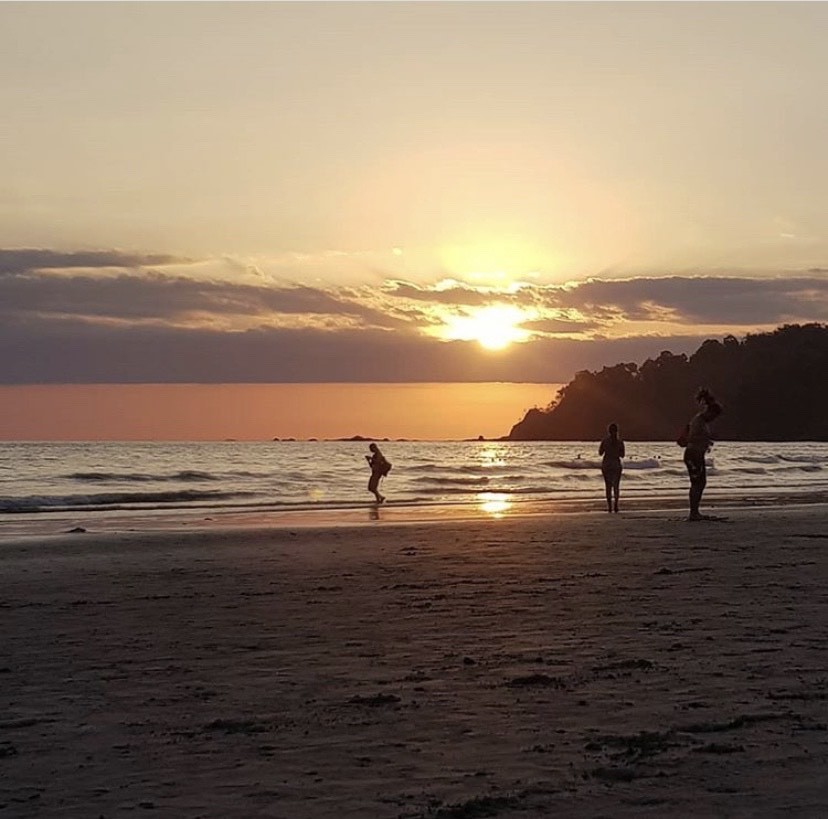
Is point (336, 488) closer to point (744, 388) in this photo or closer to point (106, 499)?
point (106, 499)

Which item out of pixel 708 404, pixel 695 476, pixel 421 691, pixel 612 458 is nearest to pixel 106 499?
pixel 612 458

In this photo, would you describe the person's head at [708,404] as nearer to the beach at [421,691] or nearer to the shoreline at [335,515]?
the shoreline at [335,515]

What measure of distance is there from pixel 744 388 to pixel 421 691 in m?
169

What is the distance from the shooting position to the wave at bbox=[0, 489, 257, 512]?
109 feet

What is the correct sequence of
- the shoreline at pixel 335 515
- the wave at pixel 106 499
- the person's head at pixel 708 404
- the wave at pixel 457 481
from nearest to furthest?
the person's head at pixel 708 404, the shoreline at pixel 335 515, the wave at pixel 106 499, the wave at pixel 457 481

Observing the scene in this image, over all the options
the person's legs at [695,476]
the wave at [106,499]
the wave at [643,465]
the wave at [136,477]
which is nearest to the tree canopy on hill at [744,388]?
the wave at [643,465]

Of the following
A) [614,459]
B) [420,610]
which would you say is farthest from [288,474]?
[420,610]

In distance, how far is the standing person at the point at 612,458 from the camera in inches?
982

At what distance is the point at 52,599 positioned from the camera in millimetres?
11602

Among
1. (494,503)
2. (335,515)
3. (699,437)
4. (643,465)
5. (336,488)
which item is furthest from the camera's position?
(643,465)

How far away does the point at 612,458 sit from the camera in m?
25.4

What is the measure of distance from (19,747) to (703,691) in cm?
366

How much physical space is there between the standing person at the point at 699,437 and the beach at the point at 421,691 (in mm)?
5806

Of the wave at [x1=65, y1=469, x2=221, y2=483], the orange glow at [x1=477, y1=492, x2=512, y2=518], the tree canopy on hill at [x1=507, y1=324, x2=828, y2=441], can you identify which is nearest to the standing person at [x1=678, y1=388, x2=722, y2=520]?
the orange glow at [x1=477, y1=492, x2=512, y2=518]
